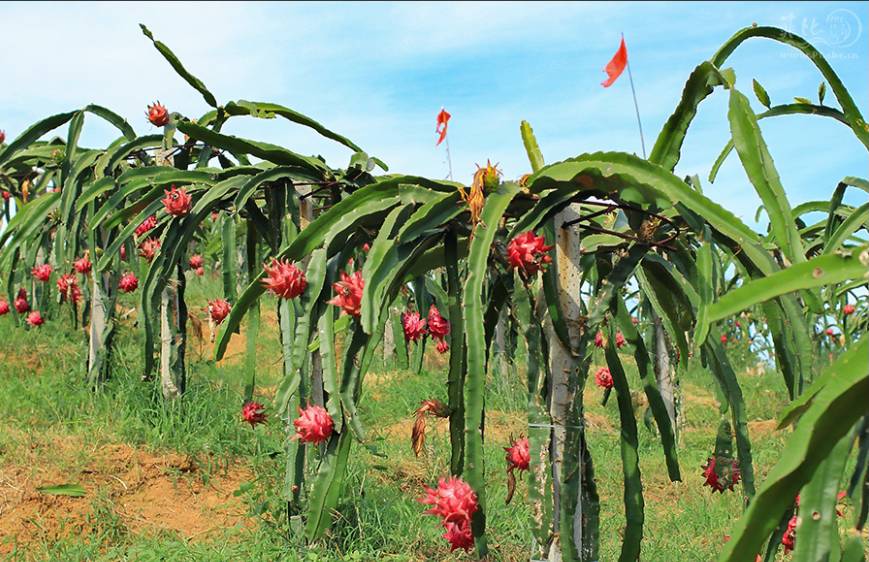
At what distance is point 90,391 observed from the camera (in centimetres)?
536

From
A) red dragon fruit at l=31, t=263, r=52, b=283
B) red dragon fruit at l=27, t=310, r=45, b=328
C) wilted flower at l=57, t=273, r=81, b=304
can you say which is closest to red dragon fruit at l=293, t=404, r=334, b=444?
wilted flower at l=57, t=273, r=81, b=304

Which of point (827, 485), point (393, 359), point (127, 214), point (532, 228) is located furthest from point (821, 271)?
point (393, 359)

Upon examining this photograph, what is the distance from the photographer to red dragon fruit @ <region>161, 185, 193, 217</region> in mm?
3568

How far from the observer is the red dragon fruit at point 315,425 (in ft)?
7.97

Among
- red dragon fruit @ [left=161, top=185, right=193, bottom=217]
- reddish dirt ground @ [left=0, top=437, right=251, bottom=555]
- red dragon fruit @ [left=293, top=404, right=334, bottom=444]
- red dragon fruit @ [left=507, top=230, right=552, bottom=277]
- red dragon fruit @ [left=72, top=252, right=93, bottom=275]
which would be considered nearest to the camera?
red dragon fruit @ [left=507, top=230, right=552, bottom=277]

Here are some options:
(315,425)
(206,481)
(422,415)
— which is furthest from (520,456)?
(206,481)

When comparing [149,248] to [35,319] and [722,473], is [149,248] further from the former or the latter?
[722,473]

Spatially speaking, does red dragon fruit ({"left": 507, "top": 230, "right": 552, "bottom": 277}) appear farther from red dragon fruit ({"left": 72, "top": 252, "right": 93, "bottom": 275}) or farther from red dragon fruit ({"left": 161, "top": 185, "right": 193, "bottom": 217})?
red dragon fruit ({"left": 72, "top": 252, "right": 93, "bottom": 275})

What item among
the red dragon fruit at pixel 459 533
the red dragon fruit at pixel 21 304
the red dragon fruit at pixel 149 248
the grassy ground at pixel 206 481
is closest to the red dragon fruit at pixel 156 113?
the red dragon fruit at pixel 149 248

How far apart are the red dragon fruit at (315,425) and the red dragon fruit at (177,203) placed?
4.79 feet

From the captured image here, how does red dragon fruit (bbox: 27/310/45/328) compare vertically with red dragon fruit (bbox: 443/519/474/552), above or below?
above

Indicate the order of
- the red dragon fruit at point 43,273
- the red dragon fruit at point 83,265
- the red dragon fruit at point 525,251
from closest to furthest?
the red dragon fruit at point 525,251
the red dragon fruit at point 83,265
the red dragon fruit at point 43,273

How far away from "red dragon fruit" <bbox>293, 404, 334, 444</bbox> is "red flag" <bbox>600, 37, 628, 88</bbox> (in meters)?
1.27

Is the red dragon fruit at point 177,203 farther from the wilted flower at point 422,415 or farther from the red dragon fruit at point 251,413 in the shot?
the wilted flower at point 422,415
